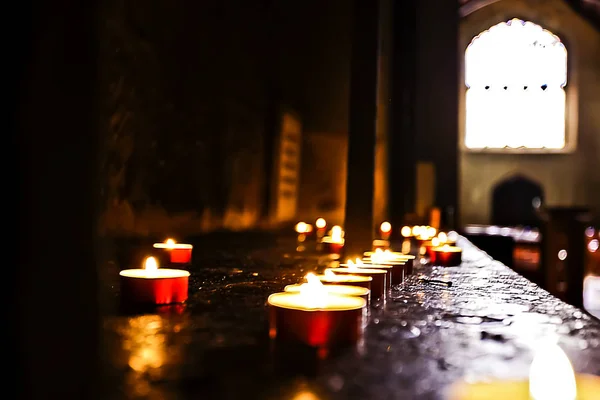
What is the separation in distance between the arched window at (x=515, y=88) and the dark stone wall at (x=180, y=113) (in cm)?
1114

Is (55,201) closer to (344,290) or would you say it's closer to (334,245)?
(344,290)

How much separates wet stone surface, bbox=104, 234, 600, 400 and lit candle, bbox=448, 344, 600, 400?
7 centimetres

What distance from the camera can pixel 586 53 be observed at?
14086mm

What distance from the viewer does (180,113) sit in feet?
Answer: 8.46

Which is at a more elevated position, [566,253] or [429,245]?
[429,245]

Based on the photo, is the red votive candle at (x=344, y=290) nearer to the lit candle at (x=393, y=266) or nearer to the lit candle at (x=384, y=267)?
the lit candle at (x=384, y=267)

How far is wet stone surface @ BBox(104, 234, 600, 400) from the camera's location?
2.22ft

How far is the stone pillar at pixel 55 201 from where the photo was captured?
0.51 meters

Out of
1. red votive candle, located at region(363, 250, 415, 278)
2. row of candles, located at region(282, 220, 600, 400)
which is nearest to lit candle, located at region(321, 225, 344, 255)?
red votive candle, located at region(363, 250, 415, 278)

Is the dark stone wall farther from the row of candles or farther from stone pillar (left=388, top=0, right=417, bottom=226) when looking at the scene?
stone pillar (left=388, top=0, right=417, bottom=226)

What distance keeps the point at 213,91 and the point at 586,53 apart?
13415mm

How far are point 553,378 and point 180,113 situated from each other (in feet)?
7.30

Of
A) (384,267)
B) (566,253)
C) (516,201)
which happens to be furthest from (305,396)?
(516,201)

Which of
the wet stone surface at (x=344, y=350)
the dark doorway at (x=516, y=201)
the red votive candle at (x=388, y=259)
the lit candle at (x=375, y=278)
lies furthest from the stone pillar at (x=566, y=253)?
the dark doorway at (x=516, y=201)
